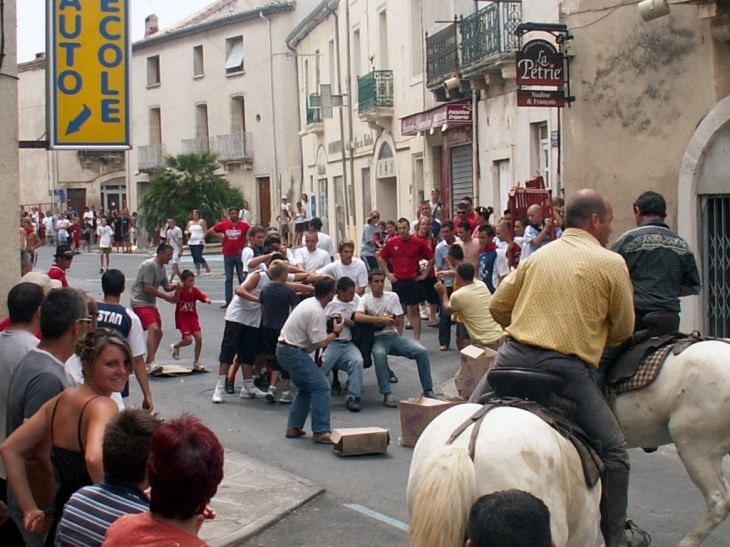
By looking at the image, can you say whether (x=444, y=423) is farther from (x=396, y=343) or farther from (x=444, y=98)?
(x=444, y=98)

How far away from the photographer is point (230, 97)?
46750mm

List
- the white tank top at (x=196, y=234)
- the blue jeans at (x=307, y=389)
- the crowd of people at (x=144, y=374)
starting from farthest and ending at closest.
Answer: the white tank top at (x=196, y=234)
the blue jeans at (x=307, y=389)
the crowd of people at (x=144, y=374)

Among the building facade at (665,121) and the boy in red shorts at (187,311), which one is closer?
the boy in red shorts at (187,311)

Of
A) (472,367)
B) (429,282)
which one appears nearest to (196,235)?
(429,282)

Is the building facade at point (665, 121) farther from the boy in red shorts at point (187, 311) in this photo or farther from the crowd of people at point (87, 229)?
the crowd of people at point (87, 229)

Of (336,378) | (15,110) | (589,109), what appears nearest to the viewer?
(15,110)

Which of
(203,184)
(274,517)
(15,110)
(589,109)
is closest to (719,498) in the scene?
(274,517)

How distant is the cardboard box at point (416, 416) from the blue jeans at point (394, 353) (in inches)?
66.9

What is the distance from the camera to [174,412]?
10945 mm

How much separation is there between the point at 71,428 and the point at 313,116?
111 ft

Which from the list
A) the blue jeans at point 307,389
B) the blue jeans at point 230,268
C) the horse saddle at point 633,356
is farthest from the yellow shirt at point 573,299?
the blue jeans at point 230,268

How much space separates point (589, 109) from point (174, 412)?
7.56 metres

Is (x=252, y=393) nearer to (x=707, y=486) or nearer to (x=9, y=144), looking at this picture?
(x=9, y=144)

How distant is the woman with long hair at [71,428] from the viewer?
13.4ft
